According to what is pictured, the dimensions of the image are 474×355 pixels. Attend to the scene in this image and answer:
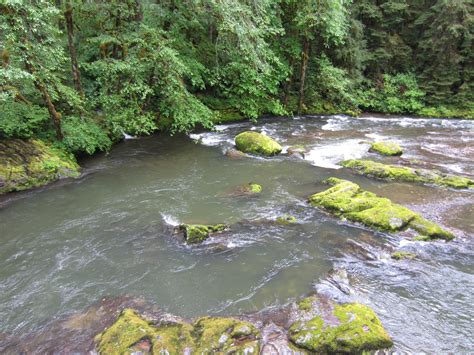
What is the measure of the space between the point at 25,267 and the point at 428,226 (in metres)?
8.49

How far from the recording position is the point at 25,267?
6.67m

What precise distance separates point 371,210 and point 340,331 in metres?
4.15

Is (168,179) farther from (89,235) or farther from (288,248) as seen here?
(288,248)

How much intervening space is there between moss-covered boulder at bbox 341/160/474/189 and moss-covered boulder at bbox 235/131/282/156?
3.21 metres

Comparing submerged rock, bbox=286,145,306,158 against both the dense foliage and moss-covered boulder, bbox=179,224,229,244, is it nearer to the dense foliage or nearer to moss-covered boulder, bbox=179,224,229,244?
the dense foliage

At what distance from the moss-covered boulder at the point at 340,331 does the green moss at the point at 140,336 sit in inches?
61.7

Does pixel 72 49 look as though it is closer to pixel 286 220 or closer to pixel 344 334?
pixel 286 220

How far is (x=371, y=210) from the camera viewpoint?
8.20 metres

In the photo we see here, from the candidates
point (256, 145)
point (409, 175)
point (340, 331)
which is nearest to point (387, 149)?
point (409, 175)

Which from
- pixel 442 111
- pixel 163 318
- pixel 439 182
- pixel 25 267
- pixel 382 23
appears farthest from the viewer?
pixel 382 23

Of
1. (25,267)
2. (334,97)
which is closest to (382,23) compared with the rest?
(334,97)

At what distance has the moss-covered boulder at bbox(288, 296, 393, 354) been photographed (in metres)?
4.57

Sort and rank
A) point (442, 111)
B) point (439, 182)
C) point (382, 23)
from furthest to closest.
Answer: point (382, 23) < point (442, 111) < point (439, 182)

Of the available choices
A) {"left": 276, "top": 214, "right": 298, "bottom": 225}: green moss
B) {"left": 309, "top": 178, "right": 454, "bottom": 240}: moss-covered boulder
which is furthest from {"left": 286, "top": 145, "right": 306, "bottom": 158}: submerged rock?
{"left": 276, "top": 214, "right": 298, "bottom": 225}: green moss
